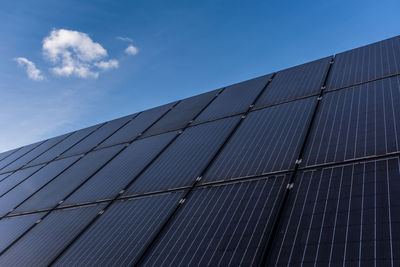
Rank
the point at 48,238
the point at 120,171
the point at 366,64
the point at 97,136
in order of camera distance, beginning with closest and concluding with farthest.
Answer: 1. the point at 48,238
2. the point at 366,64
3. the point at 120,171
4. the point at 97,136

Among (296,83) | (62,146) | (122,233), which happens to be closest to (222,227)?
(122,233)

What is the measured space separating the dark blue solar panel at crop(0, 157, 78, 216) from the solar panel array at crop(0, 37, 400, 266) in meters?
0.10

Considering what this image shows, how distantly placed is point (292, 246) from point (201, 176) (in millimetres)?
2330

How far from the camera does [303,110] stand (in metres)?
5.88

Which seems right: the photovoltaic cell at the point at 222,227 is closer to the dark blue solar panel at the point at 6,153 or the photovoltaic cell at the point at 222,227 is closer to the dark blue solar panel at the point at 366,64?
the dark blue solar panel at the point at 366,64

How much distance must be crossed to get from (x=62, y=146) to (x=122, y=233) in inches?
351

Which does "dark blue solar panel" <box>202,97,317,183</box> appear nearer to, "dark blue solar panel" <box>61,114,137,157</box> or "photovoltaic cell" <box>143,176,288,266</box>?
"photovoltaic cell" <box>143,176,288,266</box>

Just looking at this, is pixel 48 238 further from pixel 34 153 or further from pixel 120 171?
pixel 34 153

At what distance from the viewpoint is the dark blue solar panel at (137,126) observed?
9.78m

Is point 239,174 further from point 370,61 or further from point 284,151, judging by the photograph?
point 370,61

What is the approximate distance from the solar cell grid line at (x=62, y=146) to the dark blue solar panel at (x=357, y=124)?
9.43 meters

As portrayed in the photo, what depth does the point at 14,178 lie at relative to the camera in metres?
10.9

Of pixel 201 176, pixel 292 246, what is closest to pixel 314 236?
pixel 292 246

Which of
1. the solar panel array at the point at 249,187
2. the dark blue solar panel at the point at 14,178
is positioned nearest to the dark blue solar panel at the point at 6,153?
the dark blue solar panel at the point at 14,178
